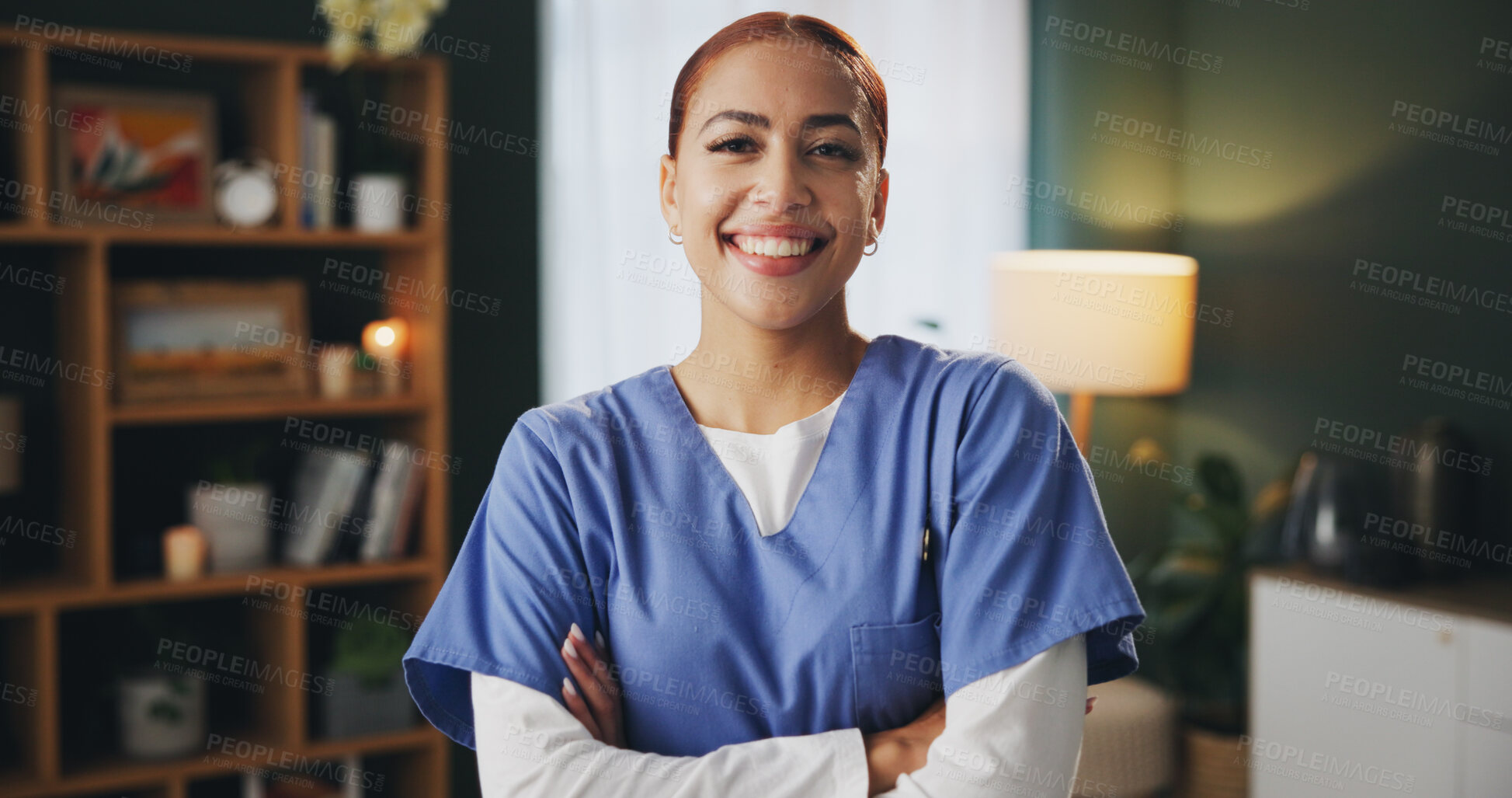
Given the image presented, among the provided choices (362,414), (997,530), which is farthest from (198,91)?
(997,530)

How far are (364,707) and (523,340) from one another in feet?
3.35

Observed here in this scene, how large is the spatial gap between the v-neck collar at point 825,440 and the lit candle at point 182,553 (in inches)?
68.0

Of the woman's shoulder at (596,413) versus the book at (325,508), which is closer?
the woman's shoulder at (596,413)

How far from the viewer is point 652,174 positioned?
303 centimetres

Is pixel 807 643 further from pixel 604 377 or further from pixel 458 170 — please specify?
pixel 458 170

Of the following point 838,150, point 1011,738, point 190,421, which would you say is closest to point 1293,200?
point 838,150

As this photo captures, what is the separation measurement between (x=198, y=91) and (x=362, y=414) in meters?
0.84

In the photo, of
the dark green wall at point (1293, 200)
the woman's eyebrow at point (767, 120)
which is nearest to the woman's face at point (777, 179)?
the woman's eyebrow at point (767, 120)

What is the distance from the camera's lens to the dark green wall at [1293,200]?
114 inches

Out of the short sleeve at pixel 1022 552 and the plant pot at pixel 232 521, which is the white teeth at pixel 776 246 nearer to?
the short sleeve at pixel 1022 552

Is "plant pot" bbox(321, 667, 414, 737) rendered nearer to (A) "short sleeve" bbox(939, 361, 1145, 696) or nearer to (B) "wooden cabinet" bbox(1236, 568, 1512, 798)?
(A) "short sleeve" bbox(939, 361, 1145, 696)

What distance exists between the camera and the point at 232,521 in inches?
103

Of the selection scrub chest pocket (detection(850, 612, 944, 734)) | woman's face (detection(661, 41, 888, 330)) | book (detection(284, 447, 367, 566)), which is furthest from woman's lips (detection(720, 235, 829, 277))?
book (detection(284, 447, 367, 566))

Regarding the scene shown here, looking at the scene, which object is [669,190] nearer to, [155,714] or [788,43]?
[788,43]
